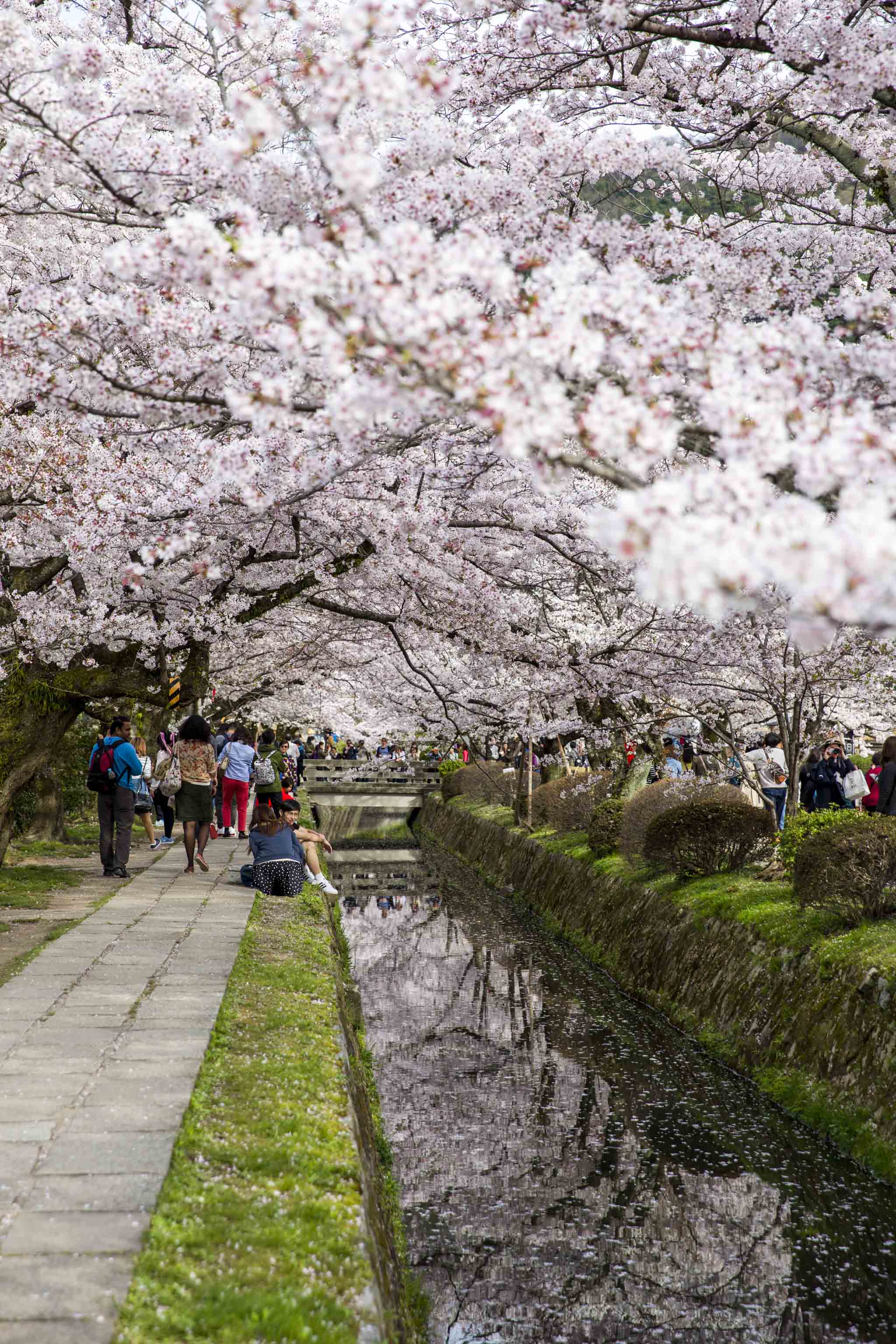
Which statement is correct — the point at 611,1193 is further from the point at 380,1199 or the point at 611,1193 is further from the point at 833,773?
the point at 833,773

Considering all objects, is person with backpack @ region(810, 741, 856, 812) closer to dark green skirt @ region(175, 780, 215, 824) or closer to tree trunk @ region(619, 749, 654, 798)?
tree trunk @ region(619, 749, 654, 798)

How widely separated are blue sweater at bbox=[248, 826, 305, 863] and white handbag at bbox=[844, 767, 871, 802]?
7.25 m

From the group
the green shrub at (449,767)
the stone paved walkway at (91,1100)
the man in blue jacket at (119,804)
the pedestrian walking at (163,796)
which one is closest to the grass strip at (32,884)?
the man in blue jacket at (119,804)

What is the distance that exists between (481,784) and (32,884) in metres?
18.4

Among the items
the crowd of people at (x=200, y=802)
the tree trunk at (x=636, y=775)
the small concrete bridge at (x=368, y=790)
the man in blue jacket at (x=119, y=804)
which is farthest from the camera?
the small concrete bridge at (x=368, y=790)

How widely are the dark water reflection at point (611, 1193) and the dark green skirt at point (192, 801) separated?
3612 millimetres

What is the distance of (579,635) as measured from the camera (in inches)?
597

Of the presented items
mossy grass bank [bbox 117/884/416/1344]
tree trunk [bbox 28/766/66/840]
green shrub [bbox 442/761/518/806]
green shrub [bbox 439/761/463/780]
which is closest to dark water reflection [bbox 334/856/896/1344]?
mossy grass bank [bbox 117/884/416/1344]

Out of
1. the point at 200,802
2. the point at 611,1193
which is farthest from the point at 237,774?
the point at 611,1193

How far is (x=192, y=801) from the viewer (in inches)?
527

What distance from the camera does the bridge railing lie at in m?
38.8

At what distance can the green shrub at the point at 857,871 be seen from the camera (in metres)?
8.20

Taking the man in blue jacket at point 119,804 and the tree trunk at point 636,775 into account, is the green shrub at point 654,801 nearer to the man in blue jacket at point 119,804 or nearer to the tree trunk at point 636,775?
the tree trunk at point 636,775

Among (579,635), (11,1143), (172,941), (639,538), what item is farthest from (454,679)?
(639,538)
